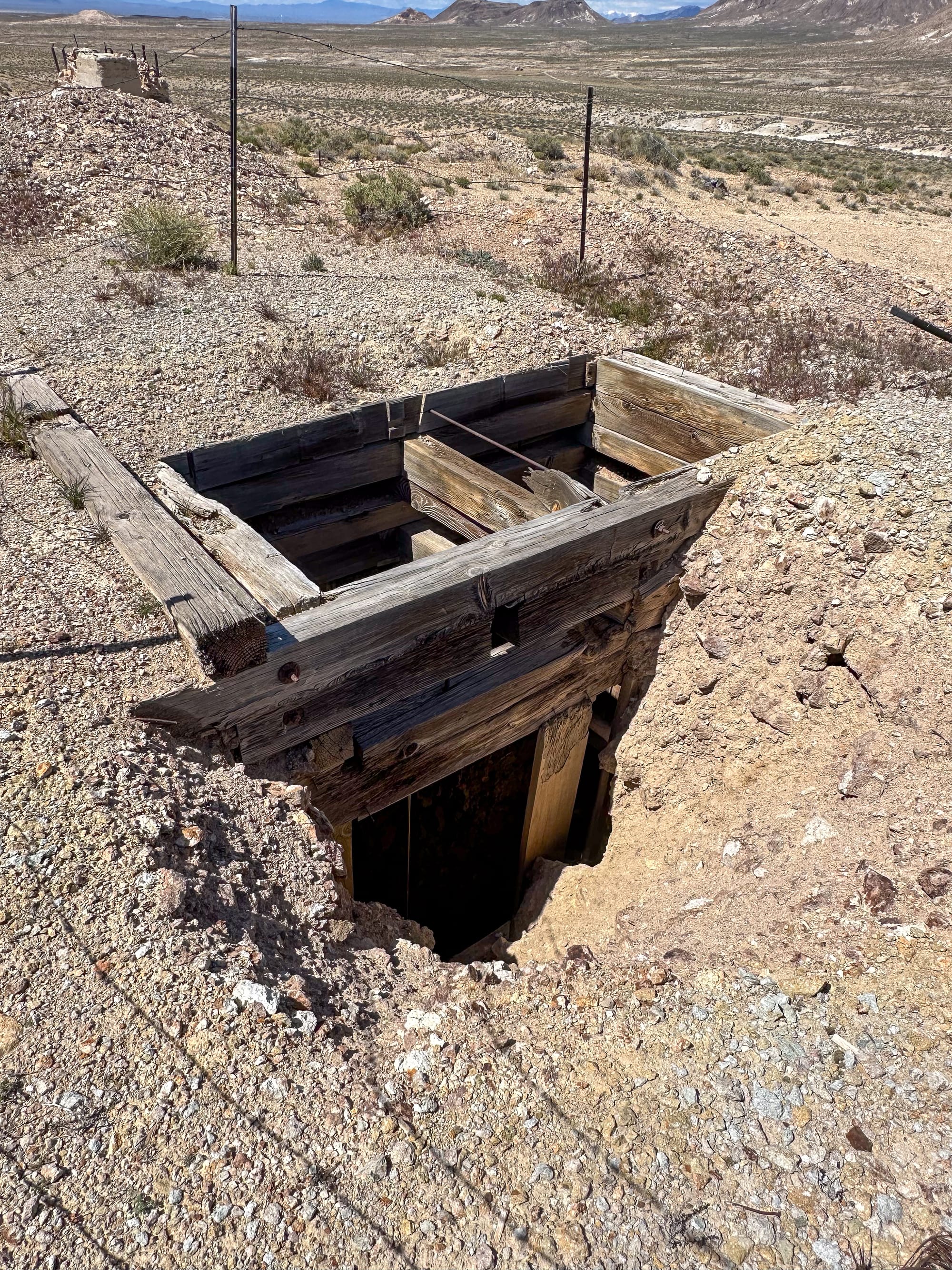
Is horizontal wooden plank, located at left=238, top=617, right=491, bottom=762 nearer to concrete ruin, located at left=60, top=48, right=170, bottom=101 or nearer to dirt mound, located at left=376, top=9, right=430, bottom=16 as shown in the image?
concrete ruin, located at left=60, top=48, right=170, bottom=101

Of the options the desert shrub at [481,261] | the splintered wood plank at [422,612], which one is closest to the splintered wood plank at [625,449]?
the splintered wood plank at [422,612]

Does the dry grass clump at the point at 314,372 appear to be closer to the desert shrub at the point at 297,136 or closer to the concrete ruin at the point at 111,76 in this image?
the desert shrub at the point at 297,136

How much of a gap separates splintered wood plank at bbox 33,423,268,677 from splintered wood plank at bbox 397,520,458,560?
2380 millimetres

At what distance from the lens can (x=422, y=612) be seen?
155 inches

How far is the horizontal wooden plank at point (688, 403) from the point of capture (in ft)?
19.9

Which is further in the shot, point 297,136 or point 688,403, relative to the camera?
point 297,136

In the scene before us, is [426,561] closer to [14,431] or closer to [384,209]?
[14,431]

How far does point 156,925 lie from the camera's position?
2623mm

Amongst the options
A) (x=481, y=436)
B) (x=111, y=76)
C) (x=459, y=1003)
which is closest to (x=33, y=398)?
(x=481, y=436)

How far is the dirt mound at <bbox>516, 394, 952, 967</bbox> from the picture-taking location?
367 cm

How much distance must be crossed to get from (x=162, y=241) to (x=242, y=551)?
6.96 m

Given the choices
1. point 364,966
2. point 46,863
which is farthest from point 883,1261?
point 46,863

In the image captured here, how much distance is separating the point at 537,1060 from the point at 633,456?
5.35 m

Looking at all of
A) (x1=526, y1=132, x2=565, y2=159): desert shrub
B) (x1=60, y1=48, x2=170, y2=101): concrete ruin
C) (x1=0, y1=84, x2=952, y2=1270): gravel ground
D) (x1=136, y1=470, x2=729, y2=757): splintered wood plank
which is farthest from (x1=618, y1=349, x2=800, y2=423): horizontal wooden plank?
(x1=526, y1=132, x2=565, y2=159): desert shrub
